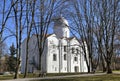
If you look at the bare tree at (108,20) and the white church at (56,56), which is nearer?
the bare tree at (108,20)

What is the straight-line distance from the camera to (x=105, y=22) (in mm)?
36906

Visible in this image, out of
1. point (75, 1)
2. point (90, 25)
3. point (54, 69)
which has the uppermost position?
point (75, 1)

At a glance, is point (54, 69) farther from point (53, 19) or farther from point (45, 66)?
point (53, 19)

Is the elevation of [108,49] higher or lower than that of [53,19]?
lower

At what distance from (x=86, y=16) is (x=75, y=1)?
10.6 ft

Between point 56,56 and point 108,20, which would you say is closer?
point 108,20

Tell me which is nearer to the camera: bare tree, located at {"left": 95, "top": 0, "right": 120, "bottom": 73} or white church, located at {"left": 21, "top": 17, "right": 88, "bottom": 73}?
bare tree, located at {"left": 95, "top": 0, "right": 120, "bottom": 73}

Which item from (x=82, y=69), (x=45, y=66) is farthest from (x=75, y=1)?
(x=82, y=69)

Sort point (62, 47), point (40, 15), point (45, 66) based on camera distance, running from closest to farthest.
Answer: point (40, 15) → point (45, 66) → point (62, 47)

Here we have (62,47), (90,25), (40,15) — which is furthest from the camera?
(62,47)

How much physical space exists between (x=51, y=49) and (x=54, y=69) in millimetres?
6245

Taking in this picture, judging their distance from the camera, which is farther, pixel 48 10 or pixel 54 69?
pixel 54 69

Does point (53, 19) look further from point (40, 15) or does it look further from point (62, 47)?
point (62, 47)

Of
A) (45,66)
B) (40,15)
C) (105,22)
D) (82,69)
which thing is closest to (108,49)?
(105,22)
